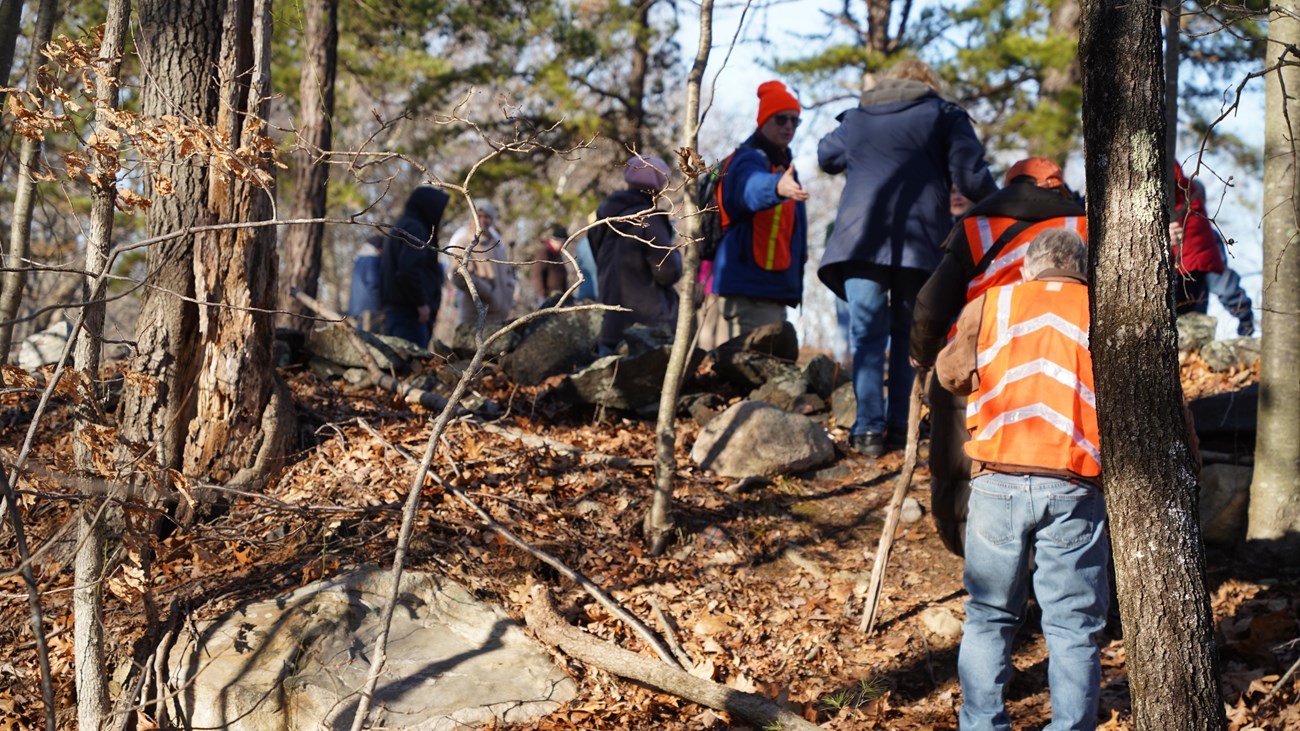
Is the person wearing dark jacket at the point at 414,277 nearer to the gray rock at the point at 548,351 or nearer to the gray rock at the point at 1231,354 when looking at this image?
the gray rock at the point at 548,351

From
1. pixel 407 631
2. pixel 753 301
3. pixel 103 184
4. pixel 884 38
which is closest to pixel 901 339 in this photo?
pixel 753 301

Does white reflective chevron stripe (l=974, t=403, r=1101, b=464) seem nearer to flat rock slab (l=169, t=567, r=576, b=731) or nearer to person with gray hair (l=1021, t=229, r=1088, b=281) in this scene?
person with gray hair (l=1021, t=229, r=1088, b=281)

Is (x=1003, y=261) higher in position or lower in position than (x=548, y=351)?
higher

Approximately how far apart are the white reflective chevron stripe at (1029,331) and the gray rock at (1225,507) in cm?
243

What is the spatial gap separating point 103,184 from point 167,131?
0.32m

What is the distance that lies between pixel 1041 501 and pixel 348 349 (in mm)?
5122

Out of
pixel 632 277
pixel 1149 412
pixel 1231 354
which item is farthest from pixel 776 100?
pixel 1149 412

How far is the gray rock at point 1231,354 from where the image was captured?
305 inches

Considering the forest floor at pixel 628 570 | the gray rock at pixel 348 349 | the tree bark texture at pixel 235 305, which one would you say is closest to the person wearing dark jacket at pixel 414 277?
the gray rock at pixel 348 349

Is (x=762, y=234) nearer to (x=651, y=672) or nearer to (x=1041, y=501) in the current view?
(x=651, y=672)

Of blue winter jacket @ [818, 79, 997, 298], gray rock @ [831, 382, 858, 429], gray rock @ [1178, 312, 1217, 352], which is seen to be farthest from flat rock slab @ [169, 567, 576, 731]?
gray rock @ [1178, 312, 1217, 352]

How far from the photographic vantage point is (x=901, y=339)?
6465mm

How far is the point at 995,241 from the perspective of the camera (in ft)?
15.1

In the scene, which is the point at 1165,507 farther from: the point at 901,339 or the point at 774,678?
the point at 901,339
